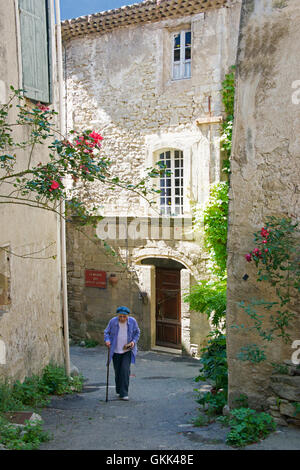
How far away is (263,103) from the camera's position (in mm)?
4672

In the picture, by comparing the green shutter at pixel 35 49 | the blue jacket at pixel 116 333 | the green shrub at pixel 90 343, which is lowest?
the green shrub at pixel 90 343

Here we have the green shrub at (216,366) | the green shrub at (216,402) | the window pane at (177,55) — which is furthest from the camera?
the window pane at (177,55)

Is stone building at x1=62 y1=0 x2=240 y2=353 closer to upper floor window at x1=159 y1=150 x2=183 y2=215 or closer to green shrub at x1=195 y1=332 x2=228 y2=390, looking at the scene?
upper floor window at x1=159 y1=150 x2=183 y2=215

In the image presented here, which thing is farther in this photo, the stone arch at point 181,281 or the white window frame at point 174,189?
the white window frame at point 174,189

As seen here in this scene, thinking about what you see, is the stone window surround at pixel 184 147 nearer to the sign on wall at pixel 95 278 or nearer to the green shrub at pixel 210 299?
the green shrub at pixel 210 299

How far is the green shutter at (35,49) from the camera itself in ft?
21.6

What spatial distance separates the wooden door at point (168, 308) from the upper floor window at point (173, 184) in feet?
5.37

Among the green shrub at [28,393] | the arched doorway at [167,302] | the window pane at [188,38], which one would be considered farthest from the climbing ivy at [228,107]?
the green shrub at [28,393]

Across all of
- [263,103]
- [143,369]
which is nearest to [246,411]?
[263,103]

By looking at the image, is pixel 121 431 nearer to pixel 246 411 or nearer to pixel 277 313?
pixel 246 411

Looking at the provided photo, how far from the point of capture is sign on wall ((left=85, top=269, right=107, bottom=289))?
1270 cm

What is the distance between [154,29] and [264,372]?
31.5 ft

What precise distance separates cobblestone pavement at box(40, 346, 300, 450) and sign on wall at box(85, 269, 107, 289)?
3.35 meters

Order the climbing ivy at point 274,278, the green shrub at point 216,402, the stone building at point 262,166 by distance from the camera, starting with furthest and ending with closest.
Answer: the green shrub at point 216,402, the stone building at point 262,166, the climbing ivy at point 274,278
